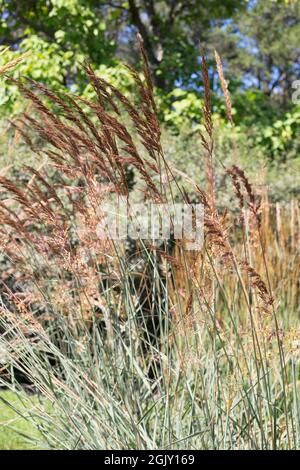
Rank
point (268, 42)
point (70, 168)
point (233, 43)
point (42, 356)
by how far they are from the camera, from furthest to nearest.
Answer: point (233, 43) < point (268, 42) < point (42, 356) < point (70, 168)

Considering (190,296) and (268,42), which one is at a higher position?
(268,42)

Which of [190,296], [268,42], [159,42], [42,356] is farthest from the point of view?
[268,42]

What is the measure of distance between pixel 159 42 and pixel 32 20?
2.33 m

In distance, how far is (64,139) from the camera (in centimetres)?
191

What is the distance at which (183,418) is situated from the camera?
2393 millimetres

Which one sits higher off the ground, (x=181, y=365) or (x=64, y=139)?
(x=64, y=139)

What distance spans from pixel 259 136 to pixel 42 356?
7.51 metres

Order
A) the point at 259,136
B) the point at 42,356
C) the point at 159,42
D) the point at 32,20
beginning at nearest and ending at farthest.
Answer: the point at 42,356 < the point at 259,136 < the point at 32,20 < the point at 159,42

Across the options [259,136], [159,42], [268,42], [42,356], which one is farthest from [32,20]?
[268,42]
